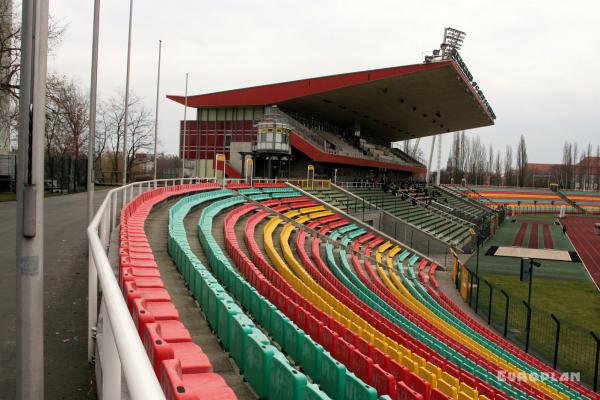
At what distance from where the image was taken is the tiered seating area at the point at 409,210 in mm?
38594

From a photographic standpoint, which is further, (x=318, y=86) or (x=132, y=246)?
(x=318, y=86)

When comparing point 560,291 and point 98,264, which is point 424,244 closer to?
point 560,291

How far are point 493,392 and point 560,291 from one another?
1899 centimetres

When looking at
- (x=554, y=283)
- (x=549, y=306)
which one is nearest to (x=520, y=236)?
(x=554, y=283)

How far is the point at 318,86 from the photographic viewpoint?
42000 mm

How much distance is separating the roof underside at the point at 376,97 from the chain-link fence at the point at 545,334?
76.4ft

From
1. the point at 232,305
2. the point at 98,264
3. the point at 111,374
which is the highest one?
the point at 98,264

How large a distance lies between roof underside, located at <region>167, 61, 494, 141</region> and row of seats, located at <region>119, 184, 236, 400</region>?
120 ft

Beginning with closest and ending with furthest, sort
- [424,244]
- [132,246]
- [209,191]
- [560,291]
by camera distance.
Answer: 1. [132,246]
2. [560,291]
3. [209,191]
4. [424,244]

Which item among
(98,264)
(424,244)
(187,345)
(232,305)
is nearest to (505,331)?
(232,305)

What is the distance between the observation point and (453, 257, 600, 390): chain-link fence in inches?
543

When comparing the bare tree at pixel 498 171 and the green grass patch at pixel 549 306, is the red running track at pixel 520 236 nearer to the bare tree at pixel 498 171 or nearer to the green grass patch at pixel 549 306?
the green grass patch at pixel 549 306

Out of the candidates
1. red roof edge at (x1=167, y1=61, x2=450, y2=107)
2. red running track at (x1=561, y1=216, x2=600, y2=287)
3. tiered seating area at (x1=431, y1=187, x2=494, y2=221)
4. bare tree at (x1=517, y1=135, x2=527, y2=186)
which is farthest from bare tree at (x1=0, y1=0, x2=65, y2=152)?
bare tree at (x1=517, y1=135, x2=527, y2=186)

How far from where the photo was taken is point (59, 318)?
6699mm
